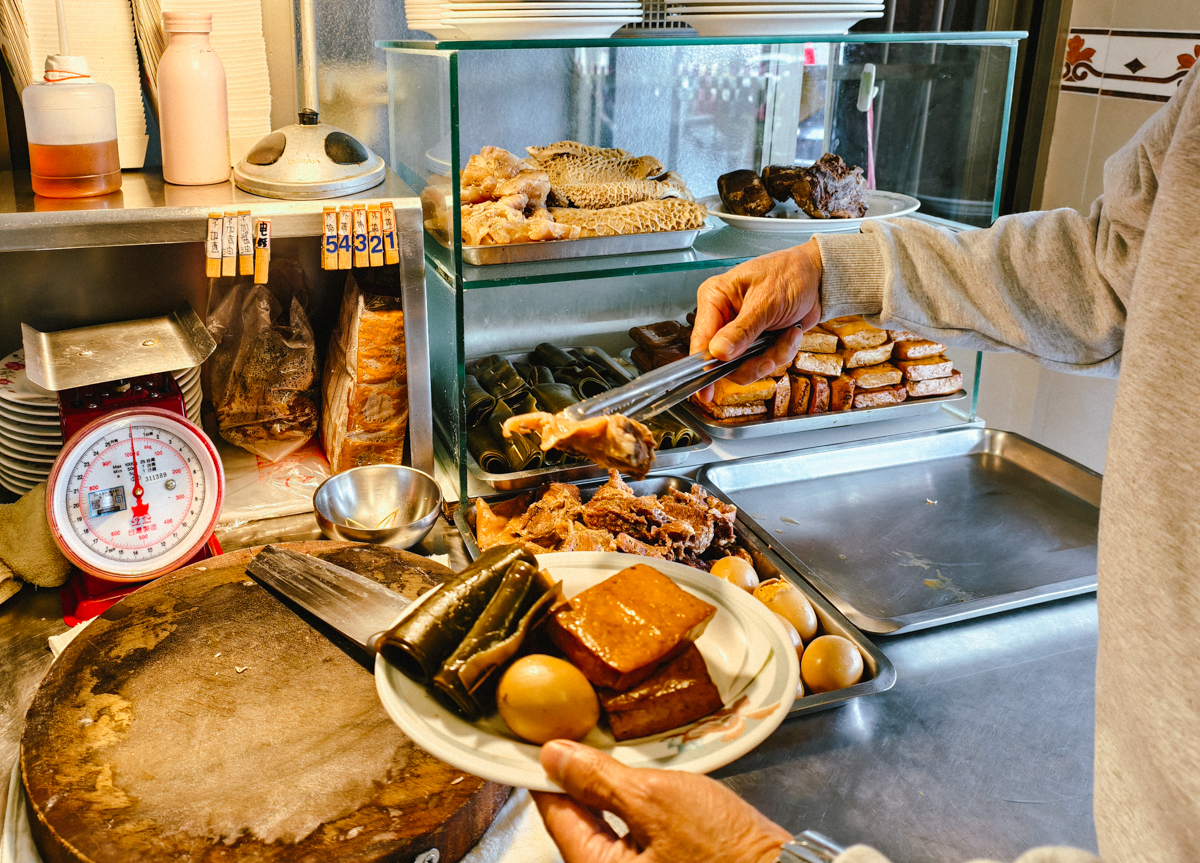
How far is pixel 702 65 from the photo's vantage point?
2.00 meters

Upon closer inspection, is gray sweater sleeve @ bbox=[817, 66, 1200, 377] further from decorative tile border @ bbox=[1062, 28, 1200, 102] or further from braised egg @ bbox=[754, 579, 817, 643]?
decorative tile border @ bbox=[1062, 28, 1200, 102]

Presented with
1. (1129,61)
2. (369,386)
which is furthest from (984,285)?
(1129,61)

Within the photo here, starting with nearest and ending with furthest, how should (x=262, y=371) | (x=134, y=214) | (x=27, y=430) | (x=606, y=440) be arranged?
(x=606, y=440)
(x=134, y=214)
(x=27, y=430)
(x=262, y=371)

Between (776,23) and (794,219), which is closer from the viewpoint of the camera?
(776,23)

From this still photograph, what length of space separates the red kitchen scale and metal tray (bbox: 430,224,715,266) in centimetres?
43

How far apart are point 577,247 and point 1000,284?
2.20 feet

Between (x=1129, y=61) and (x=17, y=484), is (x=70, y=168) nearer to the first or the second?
(x=17, y=484)

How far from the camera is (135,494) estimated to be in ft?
4.31

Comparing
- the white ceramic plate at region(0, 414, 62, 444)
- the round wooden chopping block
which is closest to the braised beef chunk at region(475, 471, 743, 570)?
the round wooden chopping block

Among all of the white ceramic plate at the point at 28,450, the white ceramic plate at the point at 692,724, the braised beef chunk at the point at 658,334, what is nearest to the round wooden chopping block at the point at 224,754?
the white ceramic plate at the point at 692,724

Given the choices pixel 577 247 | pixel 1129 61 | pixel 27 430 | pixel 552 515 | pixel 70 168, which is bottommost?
pixel 552 515

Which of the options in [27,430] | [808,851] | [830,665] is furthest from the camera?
[27,430]

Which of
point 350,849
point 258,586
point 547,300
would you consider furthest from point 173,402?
point 547,300

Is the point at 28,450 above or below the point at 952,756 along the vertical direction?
above
